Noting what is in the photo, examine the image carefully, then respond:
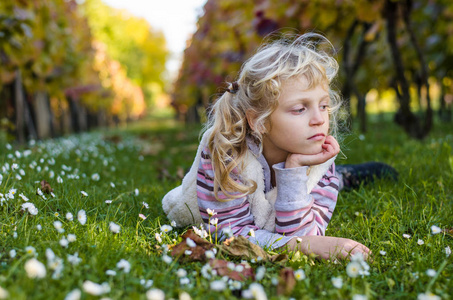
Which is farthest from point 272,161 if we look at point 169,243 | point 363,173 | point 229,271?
point 363,173

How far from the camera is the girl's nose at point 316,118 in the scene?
7.71 ft

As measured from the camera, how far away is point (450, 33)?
26.2 feet

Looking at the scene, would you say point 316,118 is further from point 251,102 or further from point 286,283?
point 286,283

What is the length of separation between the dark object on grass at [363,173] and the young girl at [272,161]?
3.31 ft

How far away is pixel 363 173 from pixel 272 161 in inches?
56.4

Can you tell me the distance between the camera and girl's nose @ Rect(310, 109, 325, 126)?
2350 millimetres

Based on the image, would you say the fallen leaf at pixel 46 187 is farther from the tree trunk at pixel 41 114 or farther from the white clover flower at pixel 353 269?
the tree trunk at pixel 41 114

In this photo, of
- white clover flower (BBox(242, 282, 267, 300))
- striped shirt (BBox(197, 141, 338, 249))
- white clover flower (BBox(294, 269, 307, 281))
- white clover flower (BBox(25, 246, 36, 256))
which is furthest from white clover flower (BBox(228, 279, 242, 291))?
white clover flower (BBox(25, 246, 36, 256))

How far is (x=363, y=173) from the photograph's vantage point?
3.73 meters

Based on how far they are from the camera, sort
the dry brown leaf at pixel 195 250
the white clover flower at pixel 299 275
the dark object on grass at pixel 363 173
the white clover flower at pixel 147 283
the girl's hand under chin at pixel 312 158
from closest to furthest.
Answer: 1. the white clover flower at pixel 147 283
2. the white clover flower at pixel 299 275
3. the dry brown leaf at pixel 195 250
4. the girl's hand under chin at pixel 312 158
5. the dark object on grass at pixel 363 173

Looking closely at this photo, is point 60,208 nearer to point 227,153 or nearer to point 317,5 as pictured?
point 227,153

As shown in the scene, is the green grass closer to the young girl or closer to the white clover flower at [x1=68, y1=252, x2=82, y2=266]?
the white clover flower at [x1=68, y1=252, x2=82, y2=266]

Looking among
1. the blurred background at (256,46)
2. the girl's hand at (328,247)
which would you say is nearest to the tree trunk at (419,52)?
the blurred background at (256,46)

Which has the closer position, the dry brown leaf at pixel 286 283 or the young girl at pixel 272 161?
the dry brown leaf at pixel 286 283
